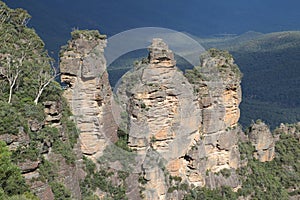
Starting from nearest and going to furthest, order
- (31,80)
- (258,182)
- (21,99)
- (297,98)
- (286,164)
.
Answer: (21,99)
(31,80)
(258,182)
(286,164)
(297,98)

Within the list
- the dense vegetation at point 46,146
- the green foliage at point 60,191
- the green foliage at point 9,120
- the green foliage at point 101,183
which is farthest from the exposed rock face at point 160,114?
the green foliage at point 9,120

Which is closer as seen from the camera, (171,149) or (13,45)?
(13,45)

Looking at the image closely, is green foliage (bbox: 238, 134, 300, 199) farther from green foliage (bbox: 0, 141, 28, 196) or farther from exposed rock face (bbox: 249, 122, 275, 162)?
green foliage (bbox: 0, 141, 28, 196)

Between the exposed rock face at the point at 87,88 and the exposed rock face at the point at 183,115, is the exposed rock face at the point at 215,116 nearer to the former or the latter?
the exposed rock face at the point at 183,115

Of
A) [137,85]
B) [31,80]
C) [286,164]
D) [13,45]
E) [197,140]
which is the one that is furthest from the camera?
[286,164]

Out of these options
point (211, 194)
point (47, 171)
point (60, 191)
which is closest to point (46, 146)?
point (47, 171)

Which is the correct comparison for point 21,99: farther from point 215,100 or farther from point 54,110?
point 215,100

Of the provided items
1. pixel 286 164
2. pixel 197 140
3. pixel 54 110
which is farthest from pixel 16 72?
pixel 286 164
